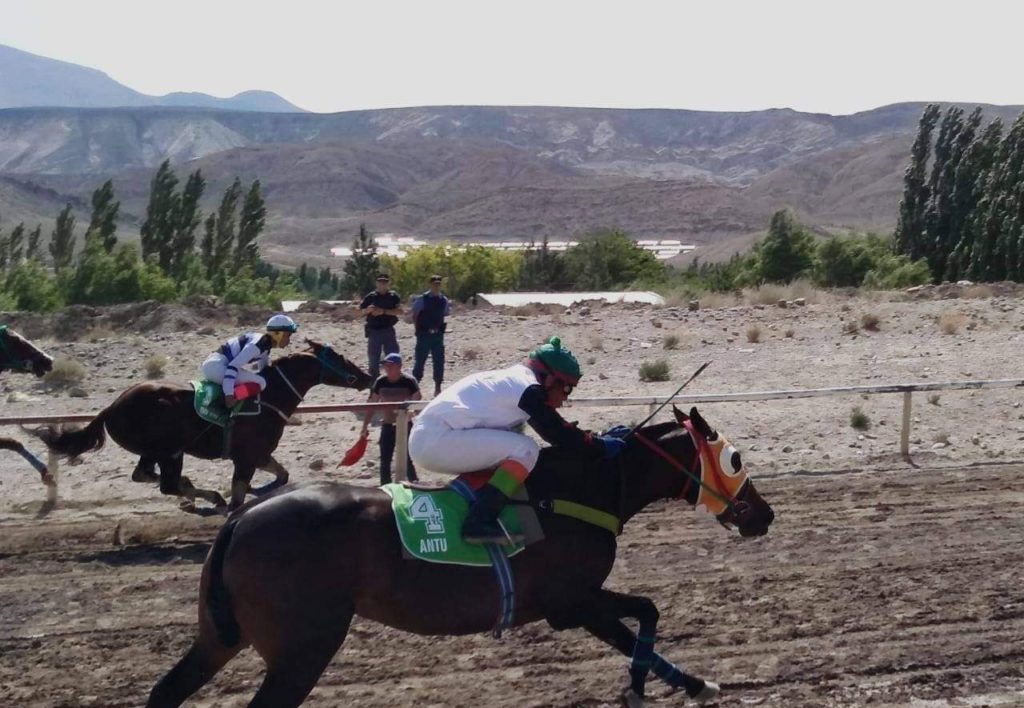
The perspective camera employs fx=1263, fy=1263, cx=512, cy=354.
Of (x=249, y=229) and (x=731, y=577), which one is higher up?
(x=731, y=577)

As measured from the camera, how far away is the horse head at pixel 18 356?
43.8ft

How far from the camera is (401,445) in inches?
502

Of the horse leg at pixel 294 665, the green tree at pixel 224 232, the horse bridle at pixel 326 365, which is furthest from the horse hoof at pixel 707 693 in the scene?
the green tree at pixel 224 232

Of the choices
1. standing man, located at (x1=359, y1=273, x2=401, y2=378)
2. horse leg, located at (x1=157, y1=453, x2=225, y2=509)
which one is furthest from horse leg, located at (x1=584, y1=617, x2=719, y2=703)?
standing man, located at (x1=359, y1=273, x2=401, y2=378)

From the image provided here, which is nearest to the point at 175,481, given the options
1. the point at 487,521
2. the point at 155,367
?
the point at 487,521

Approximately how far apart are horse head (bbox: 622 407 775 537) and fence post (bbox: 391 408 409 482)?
5.79 meters

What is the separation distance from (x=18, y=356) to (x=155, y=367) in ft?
22.0

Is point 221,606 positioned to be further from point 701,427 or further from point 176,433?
point 176,433

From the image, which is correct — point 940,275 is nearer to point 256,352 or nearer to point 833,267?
→ point 833,267

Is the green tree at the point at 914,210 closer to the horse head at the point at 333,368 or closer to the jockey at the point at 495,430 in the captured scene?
the horse head at the point at 333,368

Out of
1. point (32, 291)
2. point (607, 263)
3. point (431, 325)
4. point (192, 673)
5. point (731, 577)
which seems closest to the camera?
point (192, 673)

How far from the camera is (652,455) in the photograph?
7.13 m

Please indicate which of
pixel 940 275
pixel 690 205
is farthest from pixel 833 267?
pixel 690 205

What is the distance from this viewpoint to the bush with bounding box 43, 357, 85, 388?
Answer: 19734 mm
